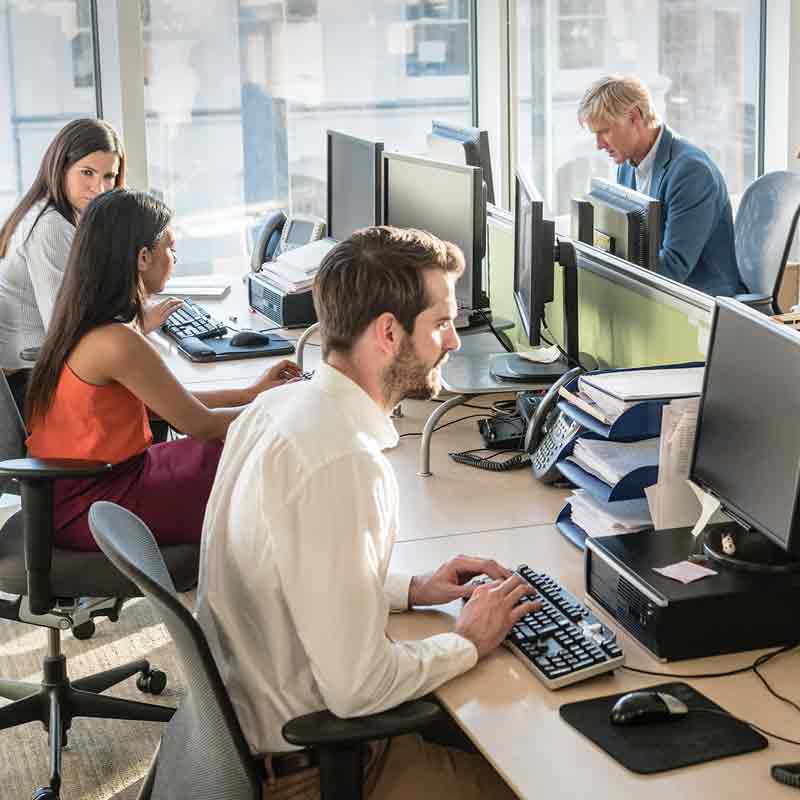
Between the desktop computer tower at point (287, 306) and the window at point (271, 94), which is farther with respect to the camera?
the window at point (271, 94)

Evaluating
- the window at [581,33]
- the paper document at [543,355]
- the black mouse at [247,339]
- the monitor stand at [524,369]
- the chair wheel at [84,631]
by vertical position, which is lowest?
the chair wheel at [84,631]

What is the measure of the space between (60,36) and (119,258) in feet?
8.15

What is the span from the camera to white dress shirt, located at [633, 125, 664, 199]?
405 cm

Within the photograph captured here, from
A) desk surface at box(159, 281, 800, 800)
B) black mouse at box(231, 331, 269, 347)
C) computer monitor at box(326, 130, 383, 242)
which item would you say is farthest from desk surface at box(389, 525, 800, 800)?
computer monitor at box(326, 130, 383, 242)

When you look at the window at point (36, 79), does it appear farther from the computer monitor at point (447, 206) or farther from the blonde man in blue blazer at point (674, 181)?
the blonde man in blue blazer at point (674, 181)

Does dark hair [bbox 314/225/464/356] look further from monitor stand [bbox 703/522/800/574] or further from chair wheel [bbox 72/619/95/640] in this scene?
chair wheel [bbox 72/619/95/640]

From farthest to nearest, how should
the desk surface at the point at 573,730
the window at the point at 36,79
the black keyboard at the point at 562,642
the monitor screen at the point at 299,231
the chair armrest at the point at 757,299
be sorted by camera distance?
the window at the point at 36,79 < the monitor screen at the point at 299,231 < the chair armrest at the point at 757,299 < the black keyboard at the point at 562,642 < the desk surface at the point at 573,730

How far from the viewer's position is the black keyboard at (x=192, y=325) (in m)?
3.67

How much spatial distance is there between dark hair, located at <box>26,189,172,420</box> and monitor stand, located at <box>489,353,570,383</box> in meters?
0.82

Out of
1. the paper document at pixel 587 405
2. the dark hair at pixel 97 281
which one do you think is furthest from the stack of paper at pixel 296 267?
the paper document at pixel 587 405

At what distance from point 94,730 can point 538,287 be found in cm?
145

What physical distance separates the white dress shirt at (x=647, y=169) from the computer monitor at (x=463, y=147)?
1.67 feet

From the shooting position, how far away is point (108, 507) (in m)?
1.69

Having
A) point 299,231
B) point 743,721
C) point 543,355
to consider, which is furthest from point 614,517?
point 299,231
